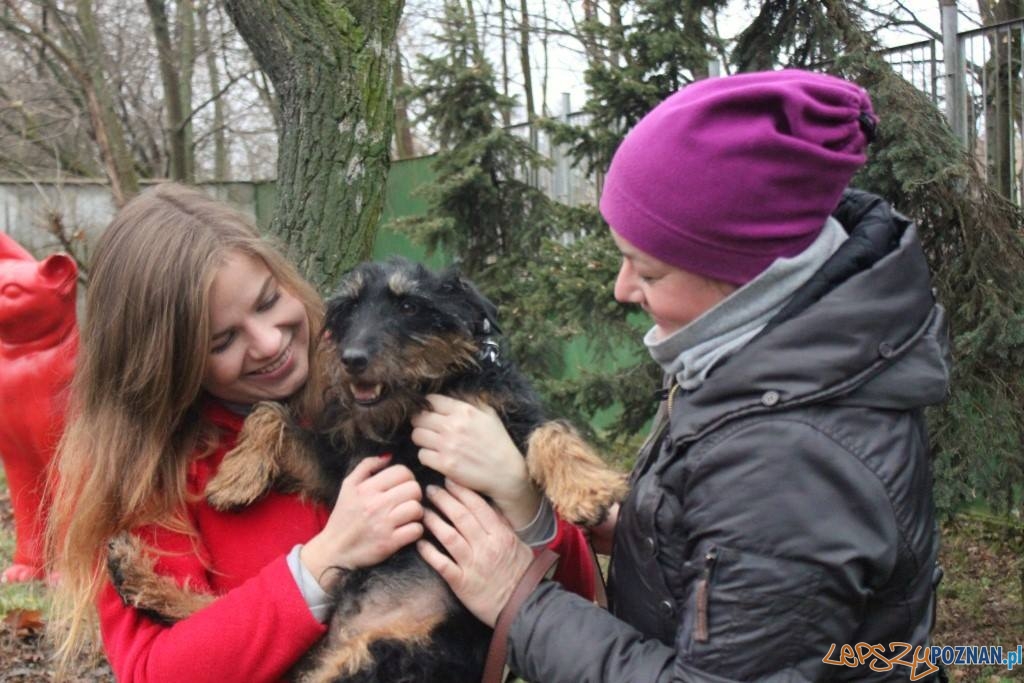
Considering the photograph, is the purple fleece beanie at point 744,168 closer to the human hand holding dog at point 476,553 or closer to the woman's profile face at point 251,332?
the human hand holding dog at point 476,553

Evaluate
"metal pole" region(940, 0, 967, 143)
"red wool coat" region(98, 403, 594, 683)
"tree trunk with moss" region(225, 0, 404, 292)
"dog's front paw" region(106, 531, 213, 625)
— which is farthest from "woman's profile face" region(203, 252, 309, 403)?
"metal pole" region(940, 0, 967, 143)

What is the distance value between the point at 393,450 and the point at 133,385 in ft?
2.37

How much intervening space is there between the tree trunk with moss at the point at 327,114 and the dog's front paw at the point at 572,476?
244 centimetres

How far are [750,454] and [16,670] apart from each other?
5.16 m

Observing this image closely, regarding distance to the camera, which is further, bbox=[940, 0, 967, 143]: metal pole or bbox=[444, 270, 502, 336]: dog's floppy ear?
bbox=[940, 0, 967, 143]: metal pole

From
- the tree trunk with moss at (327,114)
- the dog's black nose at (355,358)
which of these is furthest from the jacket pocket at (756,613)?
the tree trunk with moss at (327,114)

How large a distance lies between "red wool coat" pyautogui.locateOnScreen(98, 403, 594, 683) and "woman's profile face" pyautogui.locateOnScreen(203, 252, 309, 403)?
0.25m

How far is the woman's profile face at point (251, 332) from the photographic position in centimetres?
256

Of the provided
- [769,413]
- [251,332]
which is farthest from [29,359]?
[769,413]

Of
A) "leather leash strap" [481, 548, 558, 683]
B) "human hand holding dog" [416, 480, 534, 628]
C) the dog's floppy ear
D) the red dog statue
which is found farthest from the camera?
the red dog statue

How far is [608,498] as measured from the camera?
8.30 feet

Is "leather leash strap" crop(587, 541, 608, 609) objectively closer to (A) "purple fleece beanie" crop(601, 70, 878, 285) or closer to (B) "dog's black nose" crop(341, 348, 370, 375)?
(B) "dog's black nose" crop(341, 348, 370, 375)

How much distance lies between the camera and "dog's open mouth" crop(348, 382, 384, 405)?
2.73 m

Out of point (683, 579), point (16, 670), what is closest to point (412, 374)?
point (683, 579)
